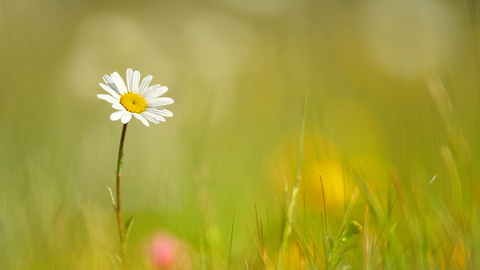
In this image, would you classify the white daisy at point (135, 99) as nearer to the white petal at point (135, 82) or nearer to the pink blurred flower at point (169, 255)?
the white petal at point (135, 82)

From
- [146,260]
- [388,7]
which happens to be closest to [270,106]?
[146,260]

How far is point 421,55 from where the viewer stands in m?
1.92

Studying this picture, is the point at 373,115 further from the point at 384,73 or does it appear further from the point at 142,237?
the point at 384,73

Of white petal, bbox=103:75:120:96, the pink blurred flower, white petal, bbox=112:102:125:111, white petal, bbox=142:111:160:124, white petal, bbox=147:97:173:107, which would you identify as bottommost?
the pink blurred flower

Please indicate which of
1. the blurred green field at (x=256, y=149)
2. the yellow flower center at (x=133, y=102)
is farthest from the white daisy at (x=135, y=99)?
the blurred green field at (x=256, y=149)

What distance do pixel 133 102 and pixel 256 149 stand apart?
2.37 ft

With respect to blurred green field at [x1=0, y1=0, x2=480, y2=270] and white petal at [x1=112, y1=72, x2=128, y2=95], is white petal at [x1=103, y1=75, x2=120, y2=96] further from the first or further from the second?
blurred green field at [x1=0, y1=0, x2=480, y2=270]

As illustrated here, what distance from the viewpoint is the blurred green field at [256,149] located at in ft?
1.68

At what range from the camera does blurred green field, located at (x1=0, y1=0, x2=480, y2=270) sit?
1.68 ft

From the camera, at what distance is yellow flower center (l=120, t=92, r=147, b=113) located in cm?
51

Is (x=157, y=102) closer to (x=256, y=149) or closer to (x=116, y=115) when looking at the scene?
(x=116, y=115)

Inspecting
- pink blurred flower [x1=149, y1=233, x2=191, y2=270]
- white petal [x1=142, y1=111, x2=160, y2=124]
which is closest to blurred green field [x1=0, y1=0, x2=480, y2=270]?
pink blurred flower [x1=149, y1=233, x2=191, y2=270]

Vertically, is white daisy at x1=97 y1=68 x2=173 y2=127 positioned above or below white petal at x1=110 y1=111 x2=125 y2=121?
above

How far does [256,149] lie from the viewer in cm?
121
